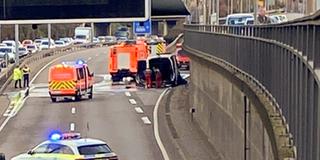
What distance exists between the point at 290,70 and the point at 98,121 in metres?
31.2

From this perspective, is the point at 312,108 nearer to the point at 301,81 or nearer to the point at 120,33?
the point at 301,81

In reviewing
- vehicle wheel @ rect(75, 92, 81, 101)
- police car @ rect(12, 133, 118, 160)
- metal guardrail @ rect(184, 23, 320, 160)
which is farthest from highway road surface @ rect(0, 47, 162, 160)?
metal guardrail @ rect(184, 23, 320, 160)

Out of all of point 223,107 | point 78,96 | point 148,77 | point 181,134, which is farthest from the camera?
point 148,77

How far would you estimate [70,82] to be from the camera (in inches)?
2249

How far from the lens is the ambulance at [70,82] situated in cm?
5728

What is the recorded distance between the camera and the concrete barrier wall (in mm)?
22219

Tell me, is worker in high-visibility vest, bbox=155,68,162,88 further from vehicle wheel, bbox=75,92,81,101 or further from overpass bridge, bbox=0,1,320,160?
vehicle wheel, bbox=75,92,81,101

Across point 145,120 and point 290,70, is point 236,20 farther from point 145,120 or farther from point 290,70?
point 290,70

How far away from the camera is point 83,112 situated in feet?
168

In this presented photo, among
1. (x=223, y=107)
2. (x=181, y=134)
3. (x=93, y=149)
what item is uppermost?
(x=223, y=107)

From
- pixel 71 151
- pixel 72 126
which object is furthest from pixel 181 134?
pixel 71 151

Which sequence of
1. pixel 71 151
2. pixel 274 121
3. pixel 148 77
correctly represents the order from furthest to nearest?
pixel 148 77 → pixel 71 151 → pixel 274 121

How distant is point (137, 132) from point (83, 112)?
923cm

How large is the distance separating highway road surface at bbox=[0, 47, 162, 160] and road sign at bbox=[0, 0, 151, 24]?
14.2 ft
